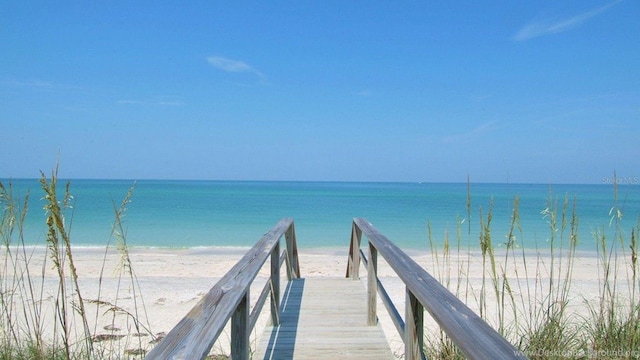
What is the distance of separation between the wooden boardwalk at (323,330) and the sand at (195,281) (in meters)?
0.30

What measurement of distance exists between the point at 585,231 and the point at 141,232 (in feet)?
63.6

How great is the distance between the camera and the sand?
16.9 ft

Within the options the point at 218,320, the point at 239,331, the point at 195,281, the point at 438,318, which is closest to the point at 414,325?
the point at 438,318

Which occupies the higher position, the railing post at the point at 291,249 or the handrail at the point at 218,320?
the handrail at the point at 218,320

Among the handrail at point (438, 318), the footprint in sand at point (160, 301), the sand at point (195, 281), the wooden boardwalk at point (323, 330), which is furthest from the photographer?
the footprint in sand at point (160, 301)

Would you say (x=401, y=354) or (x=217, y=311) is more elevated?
(x=217, y=311)

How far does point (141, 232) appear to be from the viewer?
20188 millimetres

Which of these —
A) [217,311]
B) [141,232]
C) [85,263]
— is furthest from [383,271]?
[141,232]

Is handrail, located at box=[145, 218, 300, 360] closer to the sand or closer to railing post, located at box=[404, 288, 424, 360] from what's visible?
railing post, located at box=[404, 288, 424, 360]

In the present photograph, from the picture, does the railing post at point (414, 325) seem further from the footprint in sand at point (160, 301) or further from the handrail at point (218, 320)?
the footprint in sand at point (160, 301)

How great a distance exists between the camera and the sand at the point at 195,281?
5145mm

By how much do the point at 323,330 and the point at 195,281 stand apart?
562 centimetres

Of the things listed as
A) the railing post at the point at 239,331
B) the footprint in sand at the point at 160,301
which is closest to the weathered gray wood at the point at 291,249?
the footprint in sand at the point at 160,301

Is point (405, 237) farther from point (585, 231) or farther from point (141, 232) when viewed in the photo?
point (141, 232)
